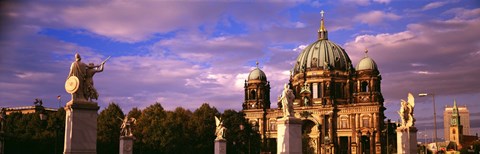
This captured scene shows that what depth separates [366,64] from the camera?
116438 millimetres

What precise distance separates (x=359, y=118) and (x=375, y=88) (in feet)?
24.2

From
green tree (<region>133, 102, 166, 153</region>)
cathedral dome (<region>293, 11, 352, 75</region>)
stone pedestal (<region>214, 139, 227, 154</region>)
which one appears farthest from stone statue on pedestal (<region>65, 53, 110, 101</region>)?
cathedral dome (<region>293, 11, 352, 75</region>)

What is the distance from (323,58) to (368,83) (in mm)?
12065

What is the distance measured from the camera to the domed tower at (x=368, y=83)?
112 meters

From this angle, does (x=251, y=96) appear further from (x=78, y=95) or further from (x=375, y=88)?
(x=78, y=95)

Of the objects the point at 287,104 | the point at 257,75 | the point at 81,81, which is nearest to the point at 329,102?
the point at 257,75

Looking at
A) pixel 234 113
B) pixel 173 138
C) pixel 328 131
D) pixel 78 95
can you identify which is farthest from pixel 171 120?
pixel 78 95

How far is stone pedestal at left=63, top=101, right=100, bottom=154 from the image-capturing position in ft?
64.5

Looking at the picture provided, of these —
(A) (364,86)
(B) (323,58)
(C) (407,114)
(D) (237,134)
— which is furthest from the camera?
(B) (323,58)

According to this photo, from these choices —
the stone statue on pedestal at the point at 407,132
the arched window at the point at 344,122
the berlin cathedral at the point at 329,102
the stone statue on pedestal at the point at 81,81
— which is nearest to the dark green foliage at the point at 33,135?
the stone statue on pedestal at the point at 407,132

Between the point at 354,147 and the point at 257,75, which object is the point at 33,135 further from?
the point at 257,75

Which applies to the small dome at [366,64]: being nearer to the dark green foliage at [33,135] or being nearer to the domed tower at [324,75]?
the domed tower at [324,75]

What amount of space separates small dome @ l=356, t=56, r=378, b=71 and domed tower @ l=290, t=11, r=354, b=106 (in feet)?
11.4

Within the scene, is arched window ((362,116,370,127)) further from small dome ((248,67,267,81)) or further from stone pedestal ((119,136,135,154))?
stone pedestal ((119,136,135,154))
